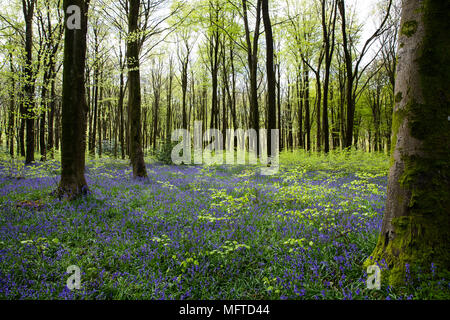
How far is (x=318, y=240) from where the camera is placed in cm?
381

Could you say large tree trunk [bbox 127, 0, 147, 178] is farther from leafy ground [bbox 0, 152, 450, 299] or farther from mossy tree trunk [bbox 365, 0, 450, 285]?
mossy tree trunk [bbox 365, 0, 450, 285]

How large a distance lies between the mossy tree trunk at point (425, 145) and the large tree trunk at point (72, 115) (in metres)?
7.56

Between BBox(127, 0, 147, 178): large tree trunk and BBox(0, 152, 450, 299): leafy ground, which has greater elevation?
BBox(127, 0, 147, 178): large tree trunk

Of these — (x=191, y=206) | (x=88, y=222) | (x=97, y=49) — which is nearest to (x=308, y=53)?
(x=97, y=49)

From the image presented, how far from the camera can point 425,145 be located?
2525 mm

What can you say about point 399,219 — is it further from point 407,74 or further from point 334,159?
point 334,159

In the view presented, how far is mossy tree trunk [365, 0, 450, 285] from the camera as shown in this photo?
98.0 inches

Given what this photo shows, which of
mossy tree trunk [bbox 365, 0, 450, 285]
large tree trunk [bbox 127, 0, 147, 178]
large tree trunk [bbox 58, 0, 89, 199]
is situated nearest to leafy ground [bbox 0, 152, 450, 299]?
mossy tree trunk [bbox 365, 0, 450, 285]

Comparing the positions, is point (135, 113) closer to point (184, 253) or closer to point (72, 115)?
point (72, 115)

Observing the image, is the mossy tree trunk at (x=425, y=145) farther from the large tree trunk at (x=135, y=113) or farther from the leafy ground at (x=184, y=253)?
the large tree trunk at (x=135, y=113)

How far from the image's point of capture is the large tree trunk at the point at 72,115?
21.2 feet

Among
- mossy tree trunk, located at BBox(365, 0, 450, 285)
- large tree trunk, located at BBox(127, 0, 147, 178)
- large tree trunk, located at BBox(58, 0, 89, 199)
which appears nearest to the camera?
mossy tree trunk, located at BBox(365, 0, 450, 285)

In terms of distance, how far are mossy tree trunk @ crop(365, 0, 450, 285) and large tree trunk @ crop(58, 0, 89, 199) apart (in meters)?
7.56

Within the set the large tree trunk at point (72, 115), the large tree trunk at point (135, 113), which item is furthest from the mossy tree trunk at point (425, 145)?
the large tree trunk at point (135, 113)
